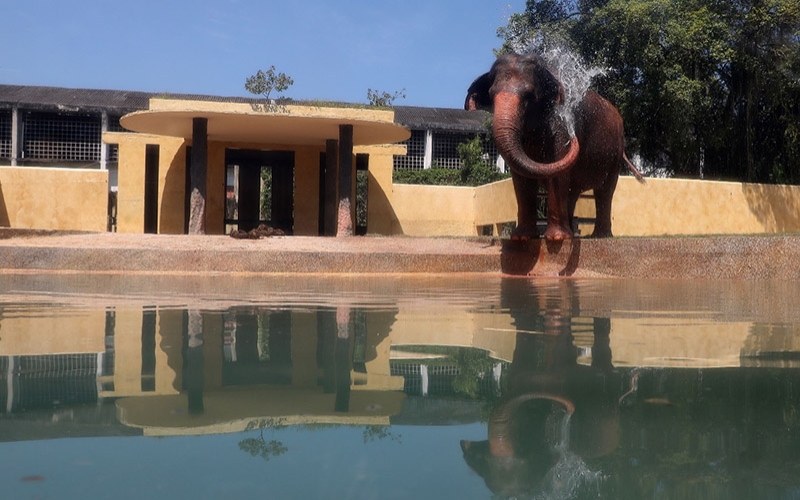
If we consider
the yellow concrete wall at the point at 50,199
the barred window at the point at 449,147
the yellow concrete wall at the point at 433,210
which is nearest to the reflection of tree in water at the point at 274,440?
the yellow concrete wall at the point at 50,199

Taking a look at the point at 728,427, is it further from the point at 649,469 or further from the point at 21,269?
the point at 21,269

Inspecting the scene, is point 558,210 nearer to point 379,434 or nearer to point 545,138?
point 545,138

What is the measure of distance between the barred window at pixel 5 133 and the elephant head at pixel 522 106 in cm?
2528

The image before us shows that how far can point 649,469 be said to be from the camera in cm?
175

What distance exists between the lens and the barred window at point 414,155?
103 ft

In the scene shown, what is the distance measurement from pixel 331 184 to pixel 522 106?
9102mm

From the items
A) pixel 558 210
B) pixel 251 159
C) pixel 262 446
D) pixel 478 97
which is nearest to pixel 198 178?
pixel 478 97

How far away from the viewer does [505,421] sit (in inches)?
83.4

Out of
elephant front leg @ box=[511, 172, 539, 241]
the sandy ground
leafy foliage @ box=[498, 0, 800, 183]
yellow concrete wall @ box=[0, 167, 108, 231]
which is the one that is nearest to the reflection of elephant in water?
the sandy ground

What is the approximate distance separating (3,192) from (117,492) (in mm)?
18334

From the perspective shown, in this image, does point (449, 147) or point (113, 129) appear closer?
point (113, 129)

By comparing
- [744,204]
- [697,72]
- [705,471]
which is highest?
[697,72]

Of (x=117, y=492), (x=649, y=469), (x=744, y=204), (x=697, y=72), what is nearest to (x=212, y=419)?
(x=117, y=492)

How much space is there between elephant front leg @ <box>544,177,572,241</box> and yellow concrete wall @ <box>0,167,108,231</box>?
12.0 m
